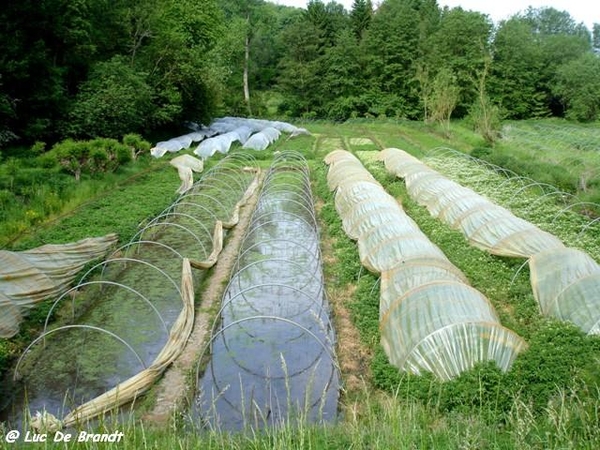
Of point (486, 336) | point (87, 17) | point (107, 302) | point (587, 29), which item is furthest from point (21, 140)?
point (587, 29)

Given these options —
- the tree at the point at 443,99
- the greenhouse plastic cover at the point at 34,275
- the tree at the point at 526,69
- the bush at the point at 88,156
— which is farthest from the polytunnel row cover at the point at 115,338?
the tree at the point at 526,69

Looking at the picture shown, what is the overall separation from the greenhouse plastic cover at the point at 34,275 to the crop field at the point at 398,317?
32 cm

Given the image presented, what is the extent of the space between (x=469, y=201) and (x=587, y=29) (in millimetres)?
98096

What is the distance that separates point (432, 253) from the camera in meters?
10.9

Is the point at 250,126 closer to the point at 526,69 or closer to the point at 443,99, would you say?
the point at 443,99

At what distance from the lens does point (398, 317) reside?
8.44 m

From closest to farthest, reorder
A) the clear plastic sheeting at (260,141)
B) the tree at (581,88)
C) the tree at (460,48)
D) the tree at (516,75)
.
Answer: the clear plastic sheeting at (260,141) → the tree at (460,48) → the tree at (581,88) → the tree at (516,75)

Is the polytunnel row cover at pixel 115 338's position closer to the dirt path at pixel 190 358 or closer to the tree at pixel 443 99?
the dirt path at pixel 190 358

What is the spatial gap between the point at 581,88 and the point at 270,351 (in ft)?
170

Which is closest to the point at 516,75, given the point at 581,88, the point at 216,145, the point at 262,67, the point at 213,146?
the point at 581,88

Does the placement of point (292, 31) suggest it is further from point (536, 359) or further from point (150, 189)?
point (536, 359)

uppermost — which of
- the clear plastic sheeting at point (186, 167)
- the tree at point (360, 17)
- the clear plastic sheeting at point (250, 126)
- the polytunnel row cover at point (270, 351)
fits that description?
the tree at point (360, 17)

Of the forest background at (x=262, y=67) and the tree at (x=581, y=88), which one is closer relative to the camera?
the forest background at (x=262, y=67)

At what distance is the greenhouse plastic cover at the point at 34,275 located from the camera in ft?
30.7
